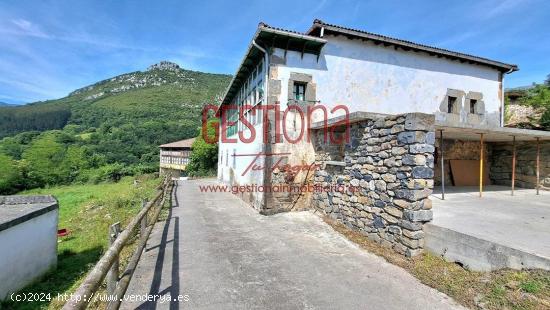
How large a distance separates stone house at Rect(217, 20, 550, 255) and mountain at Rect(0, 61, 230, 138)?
46755 millimetres

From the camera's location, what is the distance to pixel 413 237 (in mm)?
4641

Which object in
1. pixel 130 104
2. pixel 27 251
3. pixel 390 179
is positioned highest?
pixel 130 104

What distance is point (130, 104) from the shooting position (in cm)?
6606

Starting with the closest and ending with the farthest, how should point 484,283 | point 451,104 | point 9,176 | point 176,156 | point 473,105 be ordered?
point 484,283 → point 451,104 → point 473,105 → point 9,176 → point 176,156

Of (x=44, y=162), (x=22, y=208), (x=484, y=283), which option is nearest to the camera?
(x=484, y=283)

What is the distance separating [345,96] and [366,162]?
164 inches

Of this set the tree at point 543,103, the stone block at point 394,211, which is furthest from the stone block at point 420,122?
the tree at point 543,103

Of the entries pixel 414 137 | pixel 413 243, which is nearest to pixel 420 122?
pixel 414 137

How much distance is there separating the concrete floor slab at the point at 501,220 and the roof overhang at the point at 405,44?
556 cm

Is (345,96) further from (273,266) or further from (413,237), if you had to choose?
(273,266)

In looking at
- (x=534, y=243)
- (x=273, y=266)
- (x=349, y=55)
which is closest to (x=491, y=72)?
(x=349, y=55)

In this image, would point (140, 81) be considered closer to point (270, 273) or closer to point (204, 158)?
point (204, 158)

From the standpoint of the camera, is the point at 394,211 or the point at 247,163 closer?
the point at 394,211

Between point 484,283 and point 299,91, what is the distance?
692 cm
